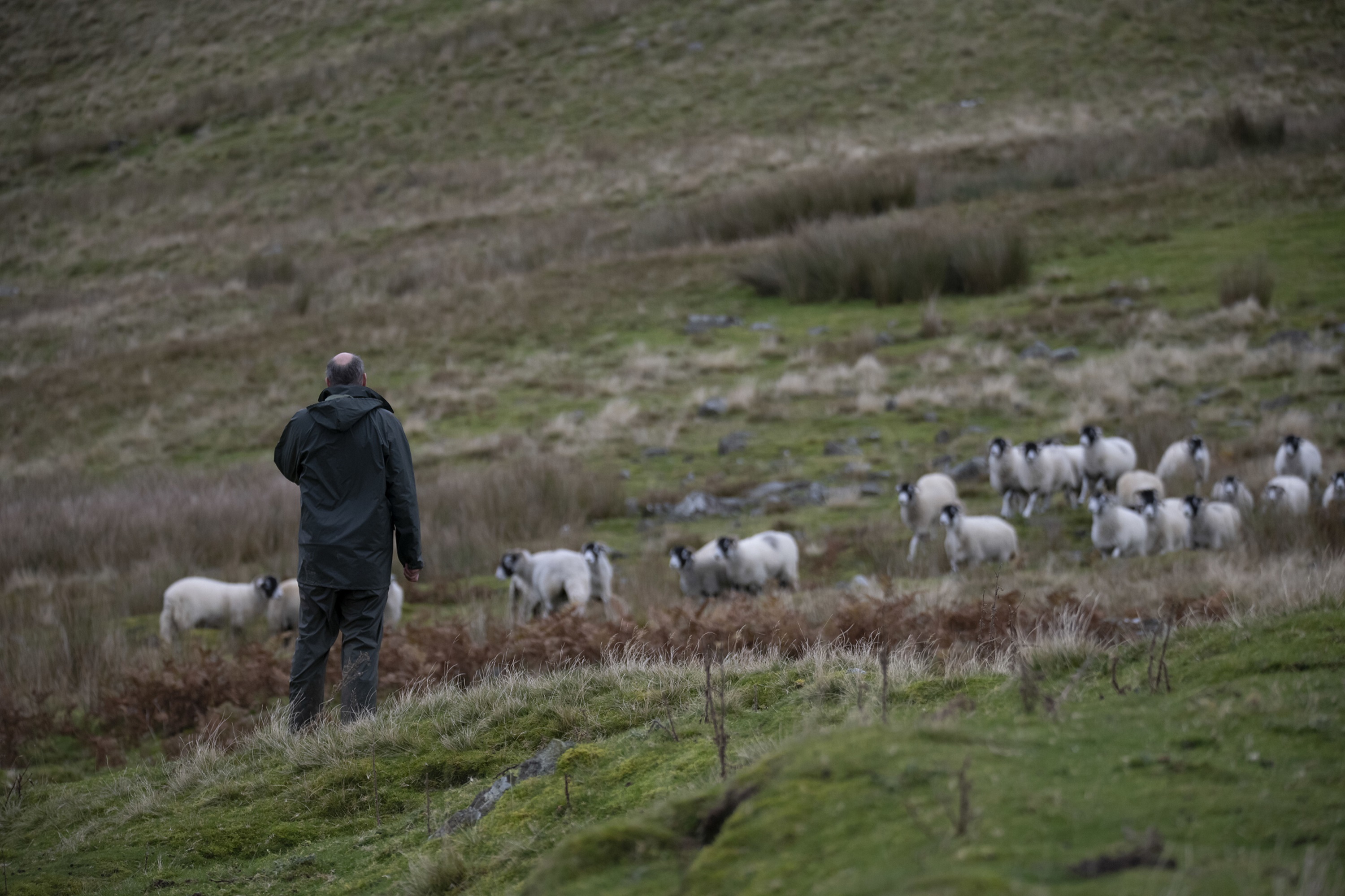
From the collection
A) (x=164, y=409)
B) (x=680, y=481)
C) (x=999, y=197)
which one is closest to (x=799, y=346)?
(x=680, y=481)

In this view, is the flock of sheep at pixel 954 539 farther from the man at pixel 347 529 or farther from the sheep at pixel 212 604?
the man at pixel 347 529

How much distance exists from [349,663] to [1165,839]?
17.3ft

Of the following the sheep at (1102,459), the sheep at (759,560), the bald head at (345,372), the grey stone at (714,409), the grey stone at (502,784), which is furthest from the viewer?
the grey stone at (714,409)

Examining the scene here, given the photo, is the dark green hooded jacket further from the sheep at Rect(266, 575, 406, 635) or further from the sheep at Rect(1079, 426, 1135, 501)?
the sheep at Rect(1079, 426, 1135, 501)

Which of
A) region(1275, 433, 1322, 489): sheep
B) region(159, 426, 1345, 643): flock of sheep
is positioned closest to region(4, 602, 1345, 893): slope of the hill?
region(159, 426, 1345, 643): flock of sheep

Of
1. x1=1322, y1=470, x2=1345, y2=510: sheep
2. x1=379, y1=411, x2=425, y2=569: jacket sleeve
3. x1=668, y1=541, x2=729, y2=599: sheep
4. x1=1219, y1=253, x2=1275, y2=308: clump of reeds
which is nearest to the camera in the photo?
x1=379, y1=411, x2=425, y2=569: jacket sleeve

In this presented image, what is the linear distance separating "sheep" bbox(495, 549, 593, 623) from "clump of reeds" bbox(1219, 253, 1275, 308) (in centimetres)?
1739

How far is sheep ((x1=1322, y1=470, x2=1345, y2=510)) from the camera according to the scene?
12398 mm

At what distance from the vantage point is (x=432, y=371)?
2611 centimetres

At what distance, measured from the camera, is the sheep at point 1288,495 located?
12.8m

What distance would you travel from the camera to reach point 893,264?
2755 centimetres

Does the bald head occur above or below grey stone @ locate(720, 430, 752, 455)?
above

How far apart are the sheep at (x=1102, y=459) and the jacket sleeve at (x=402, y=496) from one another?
11627 mm

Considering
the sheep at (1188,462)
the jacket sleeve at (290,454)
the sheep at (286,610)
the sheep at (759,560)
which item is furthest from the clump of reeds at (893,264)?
the jacket sleeve at (290,454)
